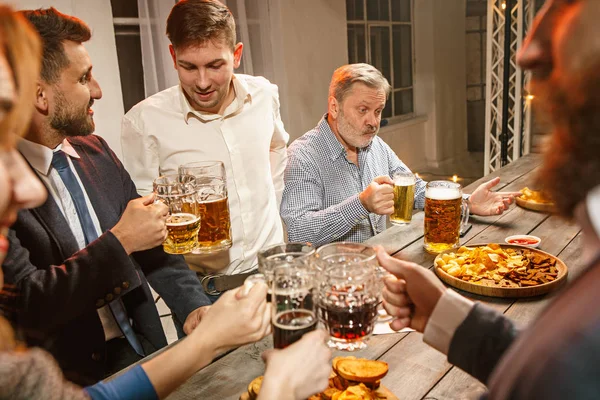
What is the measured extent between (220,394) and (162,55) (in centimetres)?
322

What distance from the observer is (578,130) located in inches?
23.4

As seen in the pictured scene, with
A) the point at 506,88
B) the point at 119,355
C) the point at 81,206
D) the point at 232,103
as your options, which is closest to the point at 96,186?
the point at 81,206

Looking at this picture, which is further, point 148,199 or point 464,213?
point 464,213

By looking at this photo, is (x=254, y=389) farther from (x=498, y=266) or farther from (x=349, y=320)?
(x=498, y=266)

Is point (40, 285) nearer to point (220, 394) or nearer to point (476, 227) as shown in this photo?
point (220, 394)

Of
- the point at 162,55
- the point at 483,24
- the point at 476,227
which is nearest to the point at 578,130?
the point at 476,227

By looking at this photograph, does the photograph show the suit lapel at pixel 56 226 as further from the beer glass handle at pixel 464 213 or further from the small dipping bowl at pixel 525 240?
the small dipping bowl at pixel 525 240

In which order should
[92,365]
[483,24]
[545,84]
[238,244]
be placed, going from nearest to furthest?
[545,84]
[92,365]
[238,244]
[483,24]

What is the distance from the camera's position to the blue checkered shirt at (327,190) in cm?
246

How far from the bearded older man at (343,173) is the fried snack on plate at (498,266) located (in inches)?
23.3

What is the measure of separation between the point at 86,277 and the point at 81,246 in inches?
10.9

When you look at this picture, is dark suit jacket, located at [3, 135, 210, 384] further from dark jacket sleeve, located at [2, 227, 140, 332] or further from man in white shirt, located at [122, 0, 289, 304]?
man in white shirt, located at [122, 0, 289, 304]

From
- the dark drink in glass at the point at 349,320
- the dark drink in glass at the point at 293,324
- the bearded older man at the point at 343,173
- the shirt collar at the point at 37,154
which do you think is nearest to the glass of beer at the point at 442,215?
the bearded older man at the point at 343,173

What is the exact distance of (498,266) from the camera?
1818mm
